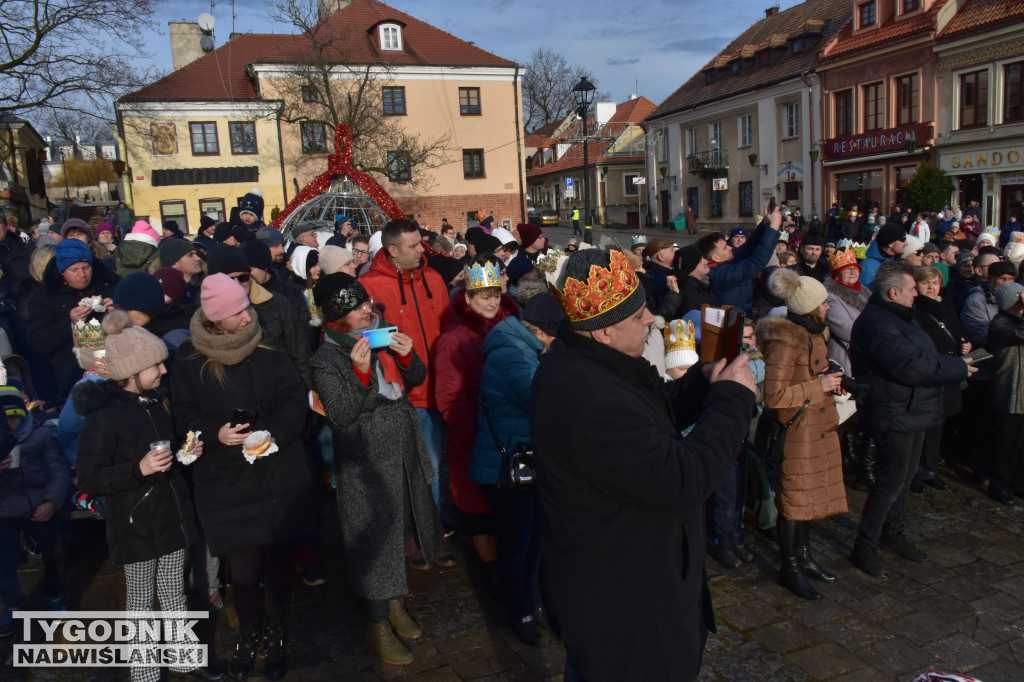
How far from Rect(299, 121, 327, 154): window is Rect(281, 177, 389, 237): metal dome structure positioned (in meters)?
19.2

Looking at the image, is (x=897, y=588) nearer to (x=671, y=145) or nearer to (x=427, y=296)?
(x=427, y=296)

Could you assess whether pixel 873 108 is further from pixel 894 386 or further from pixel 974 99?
pixel 894 386

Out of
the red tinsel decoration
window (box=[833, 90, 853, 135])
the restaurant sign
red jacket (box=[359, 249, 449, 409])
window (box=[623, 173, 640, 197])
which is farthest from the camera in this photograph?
window (box=[623, 173, 640, 197])

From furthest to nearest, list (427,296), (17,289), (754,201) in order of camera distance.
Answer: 1. (754,201)
2. (17,289)
3. (427,296)

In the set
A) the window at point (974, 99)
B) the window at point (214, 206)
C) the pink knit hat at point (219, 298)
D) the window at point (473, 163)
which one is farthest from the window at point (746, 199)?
the pink knit hat at point (219, 298)

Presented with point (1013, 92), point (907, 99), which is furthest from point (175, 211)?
point (1013, 92)

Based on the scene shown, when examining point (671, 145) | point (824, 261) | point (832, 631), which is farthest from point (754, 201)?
point (832, 631)

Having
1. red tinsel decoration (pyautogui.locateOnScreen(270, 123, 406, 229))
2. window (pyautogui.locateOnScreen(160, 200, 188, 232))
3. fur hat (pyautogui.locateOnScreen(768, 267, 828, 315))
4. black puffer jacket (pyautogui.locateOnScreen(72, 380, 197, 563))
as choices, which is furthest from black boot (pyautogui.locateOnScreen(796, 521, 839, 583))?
window (pyautogui.locateOnScreen(160, 200, 188, 232))

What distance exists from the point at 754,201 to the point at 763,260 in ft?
99.9

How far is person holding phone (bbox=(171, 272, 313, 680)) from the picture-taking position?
11.1 ft

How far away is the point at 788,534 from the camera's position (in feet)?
14.1

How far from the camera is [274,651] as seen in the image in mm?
3604

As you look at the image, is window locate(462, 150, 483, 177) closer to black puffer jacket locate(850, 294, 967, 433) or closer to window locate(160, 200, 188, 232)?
window locate(160, 200, 188, 232)

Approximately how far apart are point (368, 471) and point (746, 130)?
34143 mm
